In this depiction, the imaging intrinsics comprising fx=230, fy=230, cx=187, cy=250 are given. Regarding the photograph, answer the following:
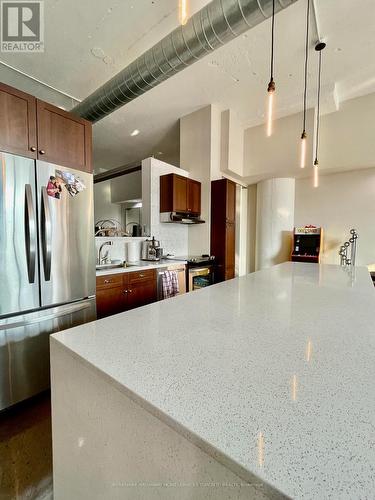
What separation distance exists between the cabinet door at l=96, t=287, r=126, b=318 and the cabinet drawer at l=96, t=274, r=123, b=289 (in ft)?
0.14

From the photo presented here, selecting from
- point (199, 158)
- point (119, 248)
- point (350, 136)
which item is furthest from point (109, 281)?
point (350, 136)

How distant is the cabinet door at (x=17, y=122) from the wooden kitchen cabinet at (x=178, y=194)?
2085 millimetres

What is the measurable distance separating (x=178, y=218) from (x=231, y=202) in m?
1.06

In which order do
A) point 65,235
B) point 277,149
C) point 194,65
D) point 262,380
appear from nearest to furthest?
point 262,380
point 65,235
point 194,65
point 277,149

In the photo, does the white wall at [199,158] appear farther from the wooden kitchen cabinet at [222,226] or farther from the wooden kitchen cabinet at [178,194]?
the wooden kitchen cabinet at [178,194]

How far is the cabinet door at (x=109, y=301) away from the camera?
2.23 m

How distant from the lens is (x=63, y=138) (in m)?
1.90

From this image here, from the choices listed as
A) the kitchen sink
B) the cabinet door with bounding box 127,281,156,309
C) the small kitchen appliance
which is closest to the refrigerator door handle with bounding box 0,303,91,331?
the cabinet door with bounding box 127,281,156,309

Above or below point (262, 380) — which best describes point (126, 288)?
below

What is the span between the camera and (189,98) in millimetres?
3646

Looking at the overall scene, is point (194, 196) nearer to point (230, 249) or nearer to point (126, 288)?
point (230, 249)

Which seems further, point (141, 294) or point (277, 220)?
point (277, 220)

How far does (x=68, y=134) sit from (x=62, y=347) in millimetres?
1848

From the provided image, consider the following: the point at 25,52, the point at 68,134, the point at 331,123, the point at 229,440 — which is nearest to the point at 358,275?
the point at 229,440
